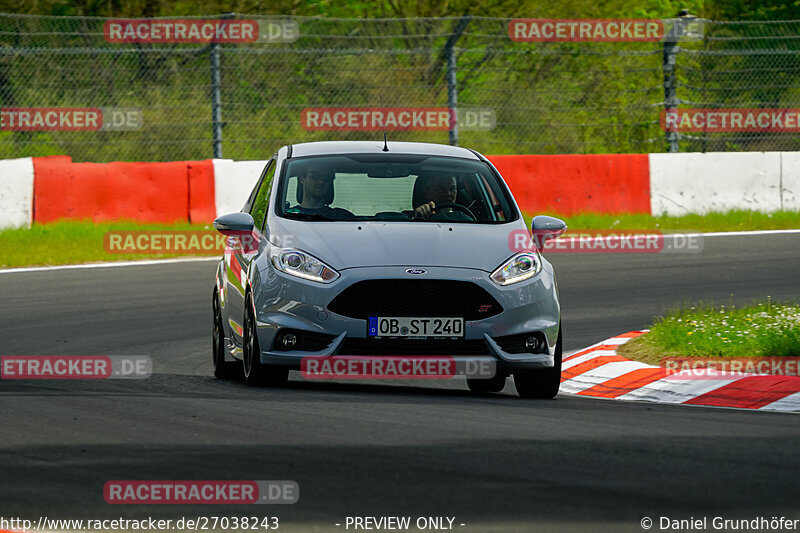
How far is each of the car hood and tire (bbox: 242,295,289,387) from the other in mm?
508

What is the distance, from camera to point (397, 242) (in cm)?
878

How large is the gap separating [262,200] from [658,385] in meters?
2.92

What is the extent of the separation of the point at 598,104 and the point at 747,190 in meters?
3.09

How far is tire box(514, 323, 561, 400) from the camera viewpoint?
8992 mm

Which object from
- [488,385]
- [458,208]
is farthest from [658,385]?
[458,208]

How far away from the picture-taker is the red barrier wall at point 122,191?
18.5m

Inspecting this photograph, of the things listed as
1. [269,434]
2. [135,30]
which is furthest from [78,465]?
[135,30]

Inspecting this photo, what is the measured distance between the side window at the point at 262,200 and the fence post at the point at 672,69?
12.2m
